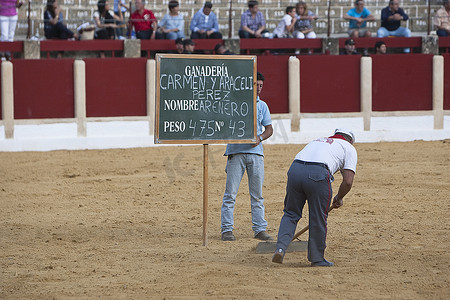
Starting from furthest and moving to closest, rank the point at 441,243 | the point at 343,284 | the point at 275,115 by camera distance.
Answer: the point at 275,115 → the point at 441,243 → the point at 343,284

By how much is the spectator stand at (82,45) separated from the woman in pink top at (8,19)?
0.66m

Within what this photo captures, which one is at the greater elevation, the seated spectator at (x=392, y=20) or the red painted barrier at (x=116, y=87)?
the seated spectator at (x=392, y=20)

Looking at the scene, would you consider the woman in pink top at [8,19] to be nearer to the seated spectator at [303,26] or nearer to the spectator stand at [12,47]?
the spectator stand at [12,47]

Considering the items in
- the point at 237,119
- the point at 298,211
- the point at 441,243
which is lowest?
the point at 441,243

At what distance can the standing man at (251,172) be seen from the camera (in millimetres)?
8055

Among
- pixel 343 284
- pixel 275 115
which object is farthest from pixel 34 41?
pixel 343 284

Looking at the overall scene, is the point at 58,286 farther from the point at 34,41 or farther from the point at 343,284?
the point at 34,41

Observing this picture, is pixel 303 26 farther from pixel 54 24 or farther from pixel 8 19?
pixel 8 19

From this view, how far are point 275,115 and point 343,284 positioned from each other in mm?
9954

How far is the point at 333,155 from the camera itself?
6.79m

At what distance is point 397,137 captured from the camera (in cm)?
1620

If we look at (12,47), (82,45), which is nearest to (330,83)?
(82,45)

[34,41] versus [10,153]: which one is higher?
[34,41]

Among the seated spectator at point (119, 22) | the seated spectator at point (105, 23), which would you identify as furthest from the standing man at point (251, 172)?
the seated spectator at point (119, 22)
